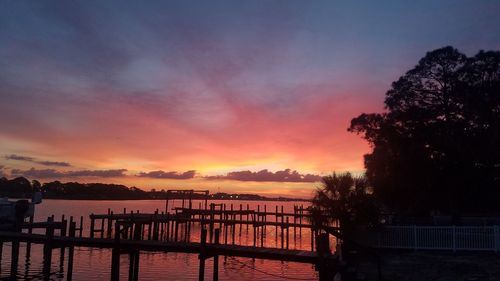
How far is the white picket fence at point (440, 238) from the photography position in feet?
84.8

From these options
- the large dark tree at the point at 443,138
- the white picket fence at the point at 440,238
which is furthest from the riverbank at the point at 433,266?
the large dark tree at the point at 443,138

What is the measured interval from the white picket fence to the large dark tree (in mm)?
6410

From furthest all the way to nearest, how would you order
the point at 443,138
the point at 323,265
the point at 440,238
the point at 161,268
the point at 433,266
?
1. the point at 161,268
2. the point at 443,138
3. the point at 440,238
4. the point at 433,266
5. the point at 323,265

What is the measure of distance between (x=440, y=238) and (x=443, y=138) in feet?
28.4

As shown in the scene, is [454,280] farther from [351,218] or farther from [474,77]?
[474,77]

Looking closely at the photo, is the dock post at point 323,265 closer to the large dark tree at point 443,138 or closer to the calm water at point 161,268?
the calm water at point 161,268

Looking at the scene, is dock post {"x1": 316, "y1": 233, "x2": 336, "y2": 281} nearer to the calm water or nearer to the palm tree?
the palm tree

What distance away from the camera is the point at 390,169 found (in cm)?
3375

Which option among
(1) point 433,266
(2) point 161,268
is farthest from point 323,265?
(2) point 161,268

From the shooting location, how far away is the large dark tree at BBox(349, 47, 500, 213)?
32.2 m

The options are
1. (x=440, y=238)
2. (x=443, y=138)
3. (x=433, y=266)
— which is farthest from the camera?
(x=443, y=138)

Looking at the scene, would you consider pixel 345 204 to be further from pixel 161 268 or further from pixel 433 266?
pixel 161 268

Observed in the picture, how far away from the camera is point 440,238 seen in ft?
86.9

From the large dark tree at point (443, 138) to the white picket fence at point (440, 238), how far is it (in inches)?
252
